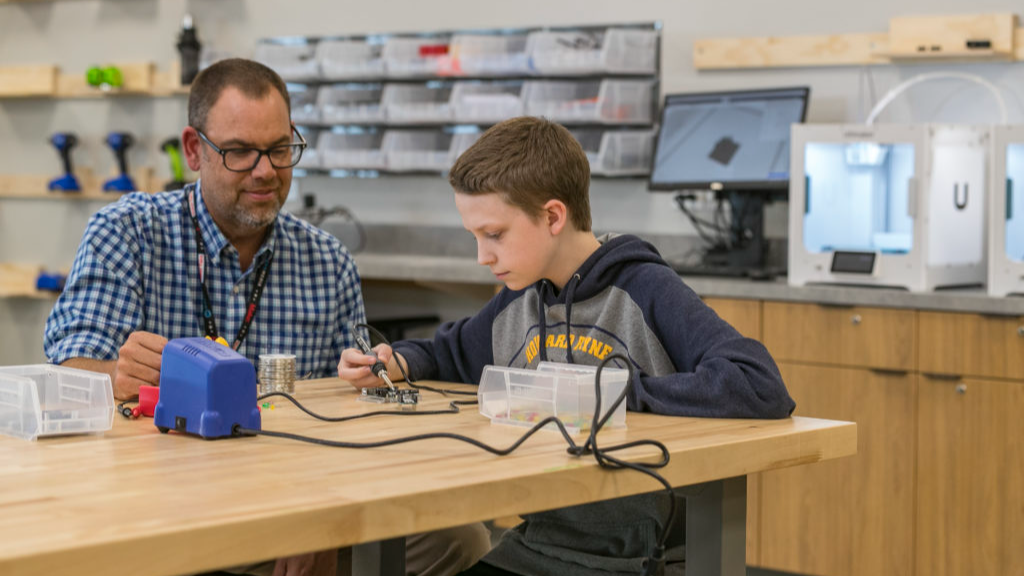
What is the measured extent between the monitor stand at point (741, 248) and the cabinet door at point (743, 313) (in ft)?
0.52

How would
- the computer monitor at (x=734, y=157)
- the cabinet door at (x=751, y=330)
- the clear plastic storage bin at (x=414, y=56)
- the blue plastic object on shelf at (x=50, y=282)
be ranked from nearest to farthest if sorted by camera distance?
the cabinet door at (x=751, y=330)
the computer monitor at (x=734, y=157)
the clear plastic storage bin at (x=414, y=56)
the blue plastic object on shelf at (x=50, y=282)

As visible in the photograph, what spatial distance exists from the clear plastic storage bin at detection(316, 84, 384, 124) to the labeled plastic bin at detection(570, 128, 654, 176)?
995mm

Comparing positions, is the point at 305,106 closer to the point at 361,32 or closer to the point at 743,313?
the point at 361,32

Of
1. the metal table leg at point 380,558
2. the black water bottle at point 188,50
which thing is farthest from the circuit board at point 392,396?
the black water bottle at point 188,50

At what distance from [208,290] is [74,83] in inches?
147

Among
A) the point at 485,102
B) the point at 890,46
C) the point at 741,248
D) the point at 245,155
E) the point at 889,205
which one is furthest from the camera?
the point at 485,102

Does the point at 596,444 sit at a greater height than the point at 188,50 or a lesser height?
lesser

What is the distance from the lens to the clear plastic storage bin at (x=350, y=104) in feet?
15.4

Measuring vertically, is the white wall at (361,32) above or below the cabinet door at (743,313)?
above

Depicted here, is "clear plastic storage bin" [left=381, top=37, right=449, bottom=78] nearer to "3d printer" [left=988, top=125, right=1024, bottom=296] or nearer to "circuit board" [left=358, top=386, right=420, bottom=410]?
"3d printer" [left=988, top=125, right=1024, bottom=296]

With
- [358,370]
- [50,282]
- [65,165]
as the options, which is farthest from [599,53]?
[50,282]

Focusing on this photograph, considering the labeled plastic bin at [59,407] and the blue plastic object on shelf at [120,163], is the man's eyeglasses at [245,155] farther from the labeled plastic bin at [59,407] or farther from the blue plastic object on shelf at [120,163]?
the blue plastic object on shelf at [120,163]

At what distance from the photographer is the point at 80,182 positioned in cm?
557

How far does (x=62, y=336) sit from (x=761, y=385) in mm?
1268
